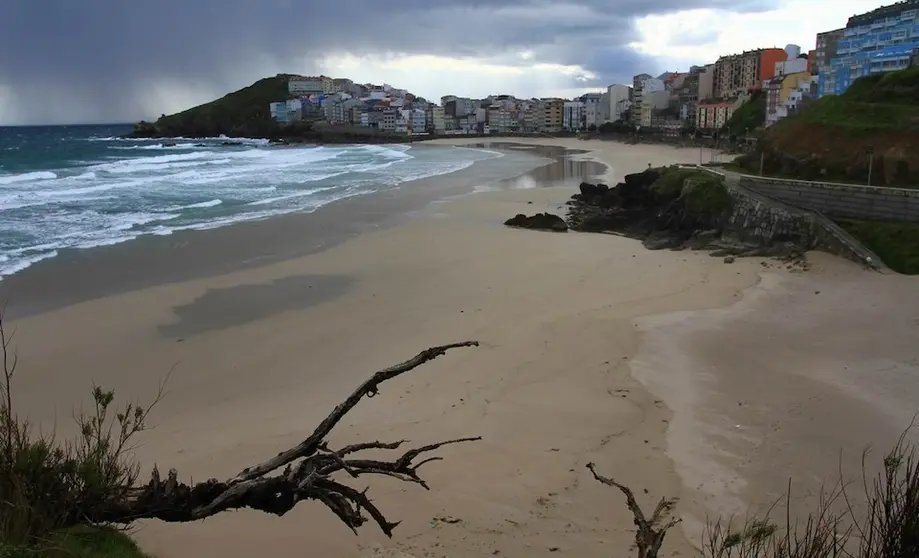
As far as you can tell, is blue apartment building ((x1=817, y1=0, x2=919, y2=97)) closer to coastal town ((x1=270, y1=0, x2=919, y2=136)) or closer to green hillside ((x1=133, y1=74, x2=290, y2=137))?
coastal town ((x1=270, y1=0, x2=919, y2=136))

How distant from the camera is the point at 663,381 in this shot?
9266 mm

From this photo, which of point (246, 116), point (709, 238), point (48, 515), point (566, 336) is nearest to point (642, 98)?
point (246, 116)

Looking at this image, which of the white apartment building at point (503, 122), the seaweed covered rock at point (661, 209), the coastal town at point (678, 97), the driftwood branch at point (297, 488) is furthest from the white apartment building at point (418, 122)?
the driftwood branch at point (297, 488)

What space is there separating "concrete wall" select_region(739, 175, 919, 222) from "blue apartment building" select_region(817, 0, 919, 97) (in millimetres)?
37312

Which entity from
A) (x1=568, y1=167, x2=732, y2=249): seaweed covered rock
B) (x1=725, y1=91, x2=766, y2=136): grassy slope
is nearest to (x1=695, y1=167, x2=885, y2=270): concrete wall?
(x1=568, y1=167, x2=732, y2=249): seaweed covered rock

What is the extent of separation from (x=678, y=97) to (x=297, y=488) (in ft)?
372

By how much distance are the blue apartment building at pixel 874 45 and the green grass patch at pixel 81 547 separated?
5648 centimetres

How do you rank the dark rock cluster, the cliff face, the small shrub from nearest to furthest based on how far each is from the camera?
the small shrub < the dark rock cluster < the cliff face

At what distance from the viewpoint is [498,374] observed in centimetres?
965

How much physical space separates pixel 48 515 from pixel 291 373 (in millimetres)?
6699

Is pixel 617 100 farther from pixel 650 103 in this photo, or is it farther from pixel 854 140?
pixel 854 140

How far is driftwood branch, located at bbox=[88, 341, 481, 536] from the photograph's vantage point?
2.80m

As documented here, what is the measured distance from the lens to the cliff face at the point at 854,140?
63.8 feet

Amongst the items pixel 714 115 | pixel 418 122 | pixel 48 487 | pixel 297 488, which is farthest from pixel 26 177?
pixel 418 122
